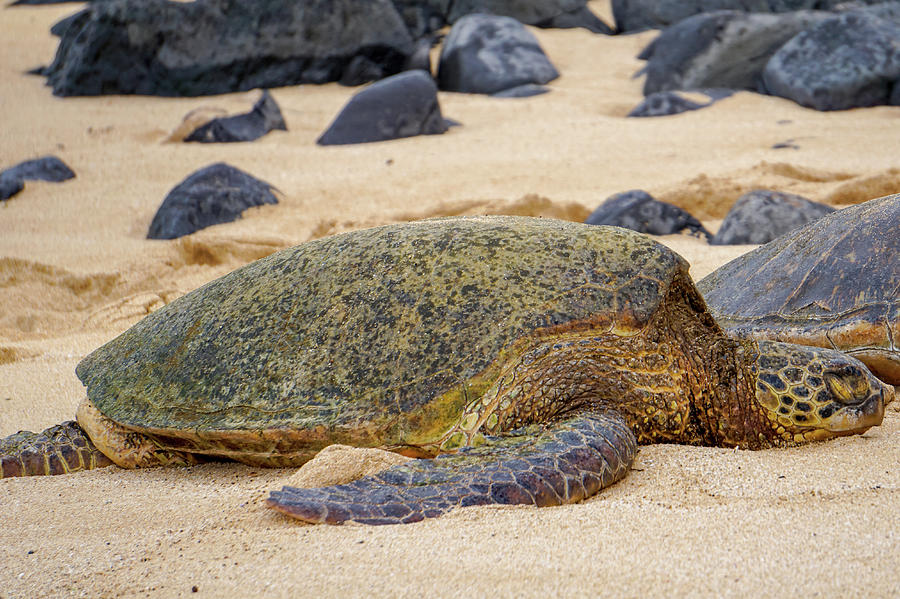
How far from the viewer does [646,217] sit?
4969 mm

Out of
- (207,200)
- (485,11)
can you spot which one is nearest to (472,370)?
(207,200)

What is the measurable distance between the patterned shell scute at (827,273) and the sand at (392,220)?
1.94ft

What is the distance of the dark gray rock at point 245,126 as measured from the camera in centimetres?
754

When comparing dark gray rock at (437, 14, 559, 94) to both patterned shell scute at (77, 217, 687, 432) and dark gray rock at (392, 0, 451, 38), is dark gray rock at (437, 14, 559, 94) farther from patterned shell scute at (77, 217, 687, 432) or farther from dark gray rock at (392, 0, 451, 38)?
patterned shell scute at (77, 217, 687, 432)

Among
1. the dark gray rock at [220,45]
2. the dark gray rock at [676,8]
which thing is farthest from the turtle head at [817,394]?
the dark gray rock at [676,8]

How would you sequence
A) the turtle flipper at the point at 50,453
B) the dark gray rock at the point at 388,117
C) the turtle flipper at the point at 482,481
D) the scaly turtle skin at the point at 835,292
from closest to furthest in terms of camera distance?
the turtle flipper at the point at 482,481 → the turtle flipper at the point at 50,453 → the scaly turtle skin at the point at 835,292 → the dark gray rock at the point at 388,117

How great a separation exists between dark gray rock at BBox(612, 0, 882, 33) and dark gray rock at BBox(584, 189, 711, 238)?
9.30 metres

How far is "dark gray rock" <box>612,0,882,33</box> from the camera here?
13.2 meters

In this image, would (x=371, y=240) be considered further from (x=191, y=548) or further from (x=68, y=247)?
(x=68, y=247)

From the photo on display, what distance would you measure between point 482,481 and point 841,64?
7.70m

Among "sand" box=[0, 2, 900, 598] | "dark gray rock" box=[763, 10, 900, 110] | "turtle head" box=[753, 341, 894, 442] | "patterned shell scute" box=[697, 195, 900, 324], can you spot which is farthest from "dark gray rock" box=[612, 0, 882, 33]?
"turtle head" box=[753, 341, 894, 442]

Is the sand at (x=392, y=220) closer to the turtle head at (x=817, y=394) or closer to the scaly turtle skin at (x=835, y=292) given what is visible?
the turtle head at (x=817, y=394)

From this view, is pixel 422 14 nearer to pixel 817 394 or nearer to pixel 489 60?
pixel 489 60

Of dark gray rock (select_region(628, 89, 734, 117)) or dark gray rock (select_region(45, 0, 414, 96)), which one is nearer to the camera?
dark gray rock (select_region(628, 89, 734, 117))
